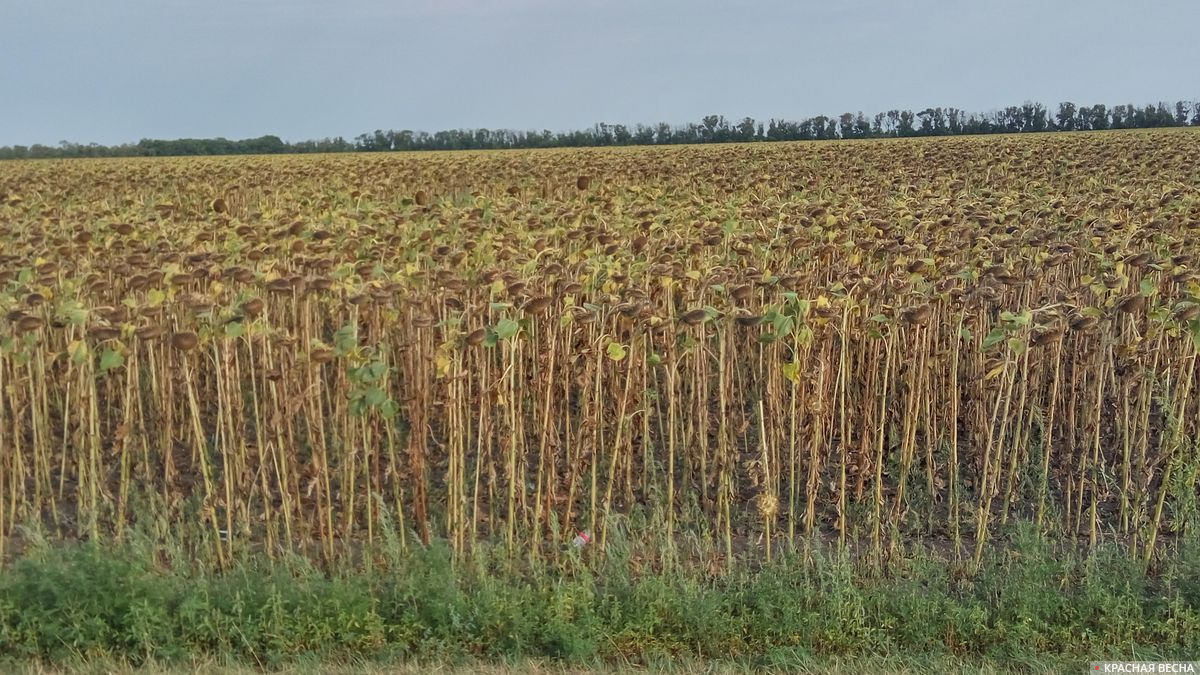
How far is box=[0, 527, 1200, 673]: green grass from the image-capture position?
4031 mm

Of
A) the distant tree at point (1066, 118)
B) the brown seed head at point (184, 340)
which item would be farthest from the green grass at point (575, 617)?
the distant tree at point (1066, 118)

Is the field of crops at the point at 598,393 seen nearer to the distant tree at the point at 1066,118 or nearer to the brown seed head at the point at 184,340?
the brown seed head at the point at 184,340

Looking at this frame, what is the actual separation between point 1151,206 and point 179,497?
367 inches

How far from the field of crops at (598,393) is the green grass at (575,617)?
29 centimetres

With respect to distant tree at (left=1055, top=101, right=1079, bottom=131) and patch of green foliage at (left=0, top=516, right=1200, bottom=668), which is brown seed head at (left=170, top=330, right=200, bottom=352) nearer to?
patch of green foliage at (left=0, top=516, right=1200, bottom=668)

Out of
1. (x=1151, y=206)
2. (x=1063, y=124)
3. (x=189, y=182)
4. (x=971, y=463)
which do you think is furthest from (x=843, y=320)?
(x=1063, y=124)

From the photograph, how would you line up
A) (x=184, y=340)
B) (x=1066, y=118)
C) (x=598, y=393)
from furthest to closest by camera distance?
(x=1066, y=118) < (x=598, y=393) < (x=184, y=340)

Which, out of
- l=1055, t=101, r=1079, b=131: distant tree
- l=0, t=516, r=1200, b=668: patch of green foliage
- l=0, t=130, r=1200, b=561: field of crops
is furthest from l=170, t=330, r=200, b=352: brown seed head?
l=1055, t=101, r=1079, b=131: distant tree

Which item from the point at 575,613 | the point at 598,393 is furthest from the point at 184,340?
the point at 575,613

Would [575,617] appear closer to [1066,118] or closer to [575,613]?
[575,613]

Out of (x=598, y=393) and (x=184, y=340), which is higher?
(x=184, y=340)

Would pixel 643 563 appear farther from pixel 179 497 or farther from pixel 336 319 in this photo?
pixel 336 319

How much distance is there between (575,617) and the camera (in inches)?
168

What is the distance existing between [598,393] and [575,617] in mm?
A: 1021
